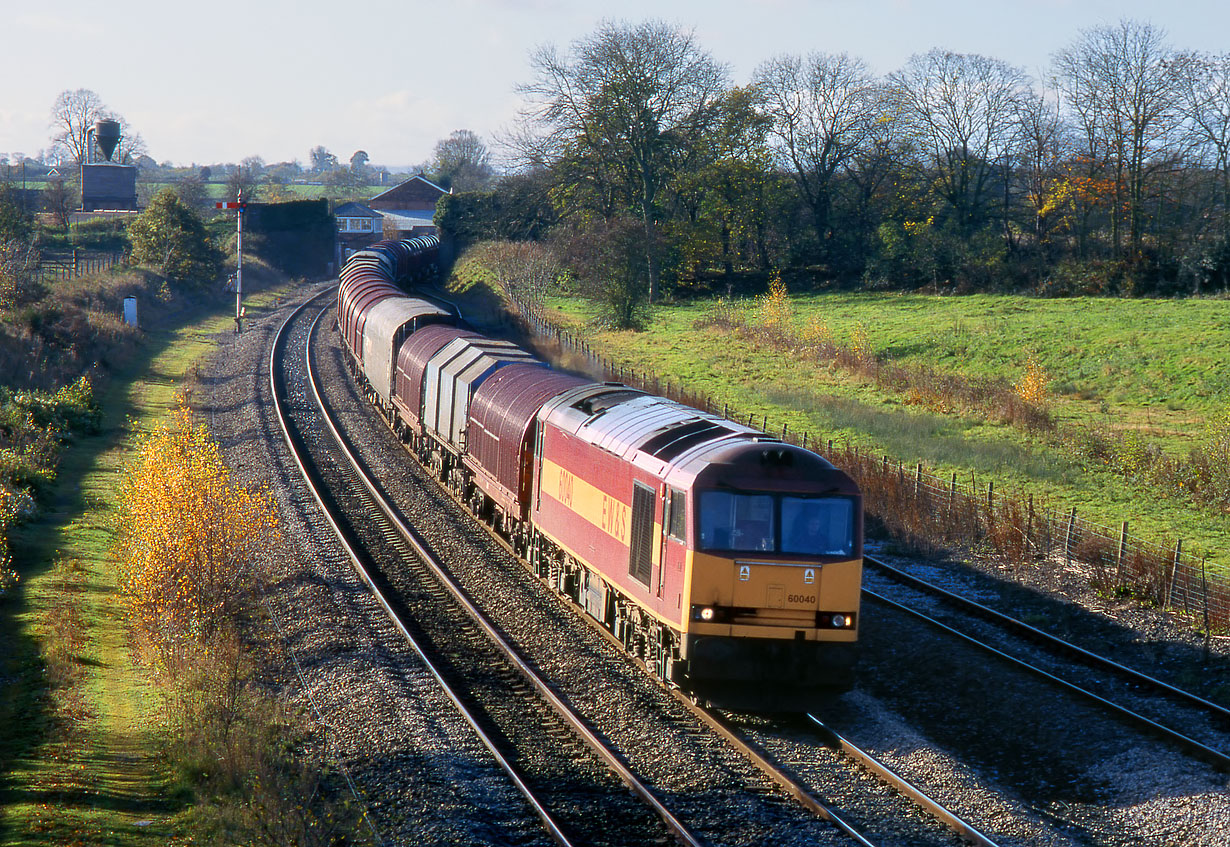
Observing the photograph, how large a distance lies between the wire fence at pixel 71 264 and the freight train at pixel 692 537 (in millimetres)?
36570

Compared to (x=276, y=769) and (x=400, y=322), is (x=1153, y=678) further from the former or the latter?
(x=400, y=322)

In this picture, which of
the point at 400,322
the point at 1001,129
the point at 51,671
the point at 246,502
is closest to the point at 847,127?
the point at 1001,129

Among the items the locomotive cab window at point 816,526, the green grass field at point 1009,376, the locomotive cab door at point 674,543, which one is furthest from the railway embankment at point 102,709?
the green grass field at point 1009,376

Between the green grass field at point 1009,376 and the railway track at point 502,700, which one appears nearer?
the railway track at point 502,700

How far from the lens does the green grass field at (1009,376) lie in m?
23.8

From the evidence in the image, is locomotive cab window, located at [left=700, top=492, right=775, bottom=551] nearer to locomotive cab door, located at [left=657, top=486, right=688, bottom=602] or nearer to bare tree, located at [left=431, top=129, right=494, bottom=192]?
locomotive cab door, located at [left=657, top=486, right=688, bottom=602]

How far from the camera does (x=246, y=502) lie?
17.1 m

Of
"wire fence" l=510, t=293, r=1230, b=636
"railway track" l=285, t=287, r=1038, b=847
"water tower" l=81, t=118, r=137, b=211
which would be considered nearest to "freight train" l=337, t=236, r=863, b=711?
"railway track" l=285, t=287, r=1038, b=847

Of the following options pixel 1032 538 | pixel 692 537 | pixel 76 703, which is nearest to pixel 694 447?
pixel 692 537

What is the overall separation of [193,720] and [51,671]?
346 cm

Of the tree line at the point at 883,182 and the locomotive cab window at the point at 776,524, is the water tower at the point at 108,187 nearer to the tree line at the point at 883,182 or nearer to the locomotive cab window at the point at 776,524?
the tree line at the point at 883,182

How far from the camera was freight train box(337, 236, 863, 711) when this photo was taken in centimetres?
1143

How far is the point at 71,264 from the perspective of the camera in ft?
195

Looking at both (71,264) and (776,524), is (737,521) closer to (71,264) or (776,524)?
(776,524)
